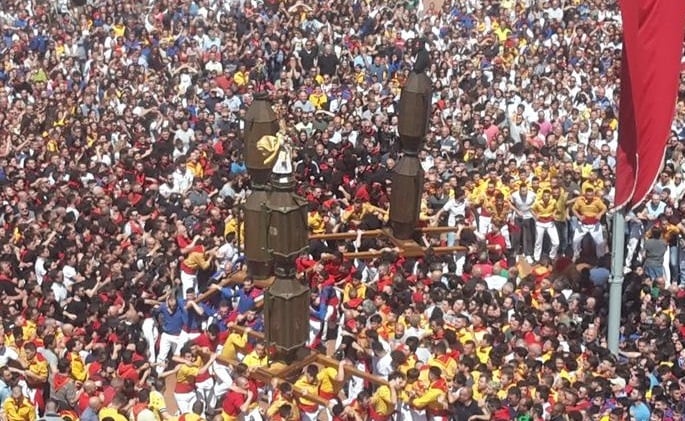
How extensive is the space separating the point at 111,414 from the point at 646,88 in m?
7.62

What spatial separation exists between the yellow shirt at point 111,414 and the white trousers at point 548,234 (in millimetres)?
8209

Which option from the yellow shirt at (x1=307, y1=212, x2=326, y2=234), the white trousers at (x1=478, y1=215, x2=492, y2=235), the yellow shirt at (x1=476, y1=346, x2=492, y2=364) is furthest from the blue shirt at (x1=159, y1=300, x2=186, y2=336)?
the white trousers at (x1=478, y1=215, x2=492, y2=235)

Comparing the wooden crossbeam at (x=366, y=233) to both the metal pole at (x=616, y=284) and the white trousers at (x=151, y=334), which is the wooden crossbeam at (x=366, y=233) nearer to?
the white trousers at (x=151, y=334)

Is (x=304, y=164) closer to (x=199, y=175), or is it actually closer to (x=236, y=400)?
(x=199, y=175)

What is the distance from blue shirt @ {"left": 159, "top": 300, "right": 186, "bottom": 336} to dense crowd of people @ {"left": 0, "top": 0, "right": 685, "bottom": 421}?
3 cm

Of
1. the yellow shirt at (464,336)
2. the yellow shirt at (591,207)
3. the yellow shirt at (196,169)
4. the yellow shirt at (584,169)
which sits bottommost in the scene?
the yellow shirt at (464,336)

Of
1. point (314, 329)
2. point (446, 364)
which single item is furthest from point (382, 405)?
point (314, 329)

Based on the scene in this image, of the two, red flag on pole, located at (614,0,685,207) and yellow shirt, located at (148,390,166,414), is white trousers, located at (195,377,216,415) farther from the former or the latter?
red flag on pole, located at (614,0,685,207)

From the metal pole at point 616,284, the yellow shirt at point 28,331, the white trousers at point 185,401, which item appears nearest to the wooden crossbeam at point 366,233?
the metal pole at point 616,284

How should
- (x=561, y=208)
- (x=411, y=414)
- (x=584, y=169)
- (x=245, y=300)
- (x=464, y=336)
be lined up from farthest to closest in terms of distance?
(x=584, y=169) → (x=561, y=208) → (x=245, y=300) → (x=464, y=336) → (x=411, y=414)

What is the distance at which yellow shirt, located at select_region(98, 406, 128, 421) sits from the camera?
11.9m

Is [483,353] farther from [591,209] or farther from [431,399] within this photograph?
[591,209]

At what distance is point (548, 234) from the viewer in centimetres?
1756

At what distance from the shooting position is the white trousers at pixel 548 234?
57.5ft
